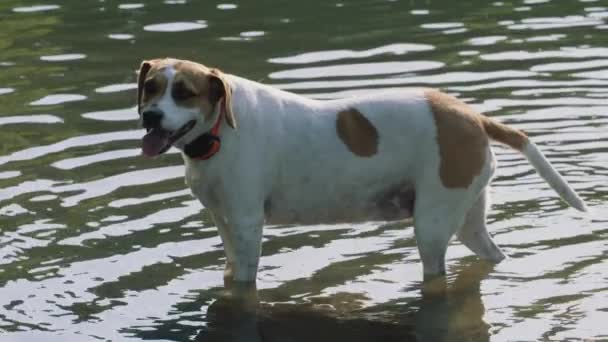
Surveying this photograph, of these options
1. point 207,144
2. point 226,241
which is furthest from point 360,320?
point 207,144

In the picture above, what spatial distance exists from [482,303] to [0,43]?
381 inches

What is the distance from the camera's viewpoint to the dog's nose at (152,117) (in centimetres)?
893

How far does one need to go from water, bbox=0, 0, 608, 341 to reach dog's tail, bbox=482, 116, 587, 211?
451 millimetres

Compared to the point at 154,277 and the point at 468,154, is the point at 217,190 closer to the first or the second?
the point at 154,277

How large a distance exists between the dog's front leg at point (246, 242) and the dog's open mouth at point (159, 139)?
722mm

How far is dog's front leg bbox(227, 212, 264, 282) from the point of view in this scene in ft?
31.2

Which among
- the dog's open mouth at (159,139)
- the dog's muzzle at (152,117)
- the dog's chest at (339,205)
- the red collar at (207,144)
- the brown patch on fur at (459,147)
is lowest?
the dog's chest at (339,205)

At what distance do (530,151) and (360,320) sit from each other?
159cm

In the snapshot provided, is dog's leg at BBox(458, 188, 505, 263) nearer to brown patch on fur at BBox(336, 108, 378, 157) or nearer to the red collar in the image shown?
brown patch on fur at BBox(336, 108, 378, 157)

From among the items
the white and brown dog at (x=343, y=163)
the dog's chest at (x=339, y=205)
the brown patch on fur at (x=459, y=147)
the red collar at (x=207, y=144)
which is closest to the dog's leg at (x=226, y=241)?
the white and brown dog at (x=343, y=163)

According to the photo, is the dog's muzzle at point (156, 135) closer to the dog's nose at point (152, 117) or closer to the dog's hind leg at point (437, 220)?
the dog's nose at point (152, 117)

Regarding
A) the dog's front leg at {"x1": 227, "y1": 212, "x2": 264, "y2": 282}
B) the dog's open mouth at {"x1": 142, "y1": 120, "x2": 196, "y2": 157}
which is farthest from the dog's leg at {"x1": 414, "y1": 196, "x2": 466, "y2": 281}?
the dog's open mouth at {"x1": 142, "y1": 120, "x2": 196, "y2": 157}

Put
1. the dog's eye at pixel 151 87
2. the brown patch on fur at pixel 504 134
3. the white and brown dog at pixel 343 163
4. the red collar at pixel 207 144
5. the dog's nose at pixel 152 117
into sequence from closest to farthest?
the dog's nose at pixel 152 117 < the dog's eye at pixel 151 87 < the red collar at pixel 207 144 < the white and brown dog at pixel 343 163 < the brown patch on fur at pixel 504 134

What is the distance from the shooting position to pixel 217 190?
31.1 feet
